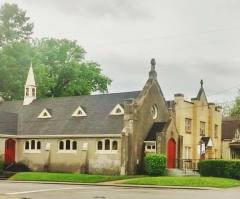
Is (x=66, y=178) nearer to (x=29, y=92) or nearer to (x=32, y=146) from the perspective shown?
(x=32, y=146)

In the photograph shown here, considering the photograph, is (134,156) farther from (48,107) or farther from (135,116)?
(48,107)

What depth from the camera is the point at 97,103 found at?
52.5m

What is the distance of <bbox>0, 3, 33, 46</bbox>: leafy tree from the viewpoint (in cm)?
8231

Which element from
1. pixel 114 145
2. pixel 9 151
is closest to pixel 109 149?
pixel 114 145

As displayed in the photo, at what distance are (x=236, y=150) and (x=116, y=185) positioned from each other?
3795cm

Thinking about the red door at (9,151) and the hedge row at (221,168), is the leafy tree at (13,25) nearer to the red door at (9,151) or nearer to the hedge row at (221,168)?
the red door at (9,151)

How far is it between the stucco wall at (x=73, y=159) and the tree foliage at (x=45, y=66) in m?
16.7

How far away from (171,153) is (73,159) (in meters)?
9.10

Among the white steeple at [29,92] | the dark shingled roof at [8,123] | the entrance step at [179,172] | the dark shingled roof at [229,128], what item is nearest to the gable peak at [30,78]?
the white steeple at [29,92]

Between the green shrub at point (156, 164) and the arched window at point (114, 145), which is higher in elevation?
the arched window at point (114, 145)

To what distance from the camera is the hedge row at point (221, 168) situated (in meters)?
43.1

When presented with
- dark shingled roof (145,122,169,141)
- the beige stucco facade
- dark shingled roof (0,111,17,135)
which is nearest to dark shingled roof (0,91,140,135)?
dark shingled roof (0,111,17,135)

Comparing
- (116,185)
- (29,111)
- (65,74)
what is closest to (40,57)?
(65,74)

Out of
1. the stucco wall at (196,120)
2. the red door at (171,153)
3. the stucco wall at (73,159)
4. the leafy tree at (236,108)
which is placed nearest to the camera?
the stucco wall at (73,159)
